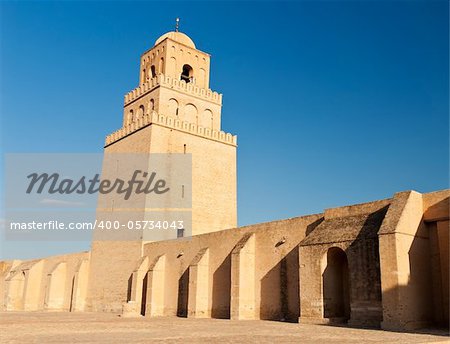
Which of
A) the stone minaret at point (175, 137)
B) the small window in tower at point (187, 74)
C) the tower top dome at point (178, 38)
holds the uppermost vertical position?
the tower top dome at point (178, 38)

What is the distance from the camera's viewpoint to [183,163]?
2706 cm

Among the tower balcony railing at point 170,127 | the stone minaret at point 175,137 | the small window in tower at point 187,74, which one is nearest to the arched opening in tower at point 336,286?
the stone minaret at point 175,137

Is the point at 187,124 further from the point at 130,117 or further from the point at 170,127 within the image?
the point at 130,117

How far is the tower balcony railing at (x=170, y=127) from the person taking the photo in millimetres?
27000

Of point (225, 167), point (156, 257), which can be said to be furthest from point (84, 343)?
point (225, 167)

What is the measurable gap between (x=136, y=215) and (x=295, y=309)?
12.3 metres

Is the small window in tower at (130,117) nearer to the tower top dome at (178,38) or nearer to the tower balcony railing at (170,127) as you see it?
the tower balcony railing at (170,127)

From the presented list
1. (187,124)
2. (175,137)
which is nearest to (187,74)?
(187,124)

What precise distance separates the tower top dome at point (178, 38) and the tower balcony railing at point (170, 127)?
5.70 meters

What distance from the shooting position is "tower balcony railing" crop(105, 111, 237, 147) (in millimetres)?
27000

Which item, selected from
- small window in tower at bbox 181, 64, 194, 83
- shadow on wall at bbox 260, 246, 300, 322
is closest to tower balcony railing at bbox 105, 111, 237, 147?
small window in tower at bbox 181, 64, 194, 83

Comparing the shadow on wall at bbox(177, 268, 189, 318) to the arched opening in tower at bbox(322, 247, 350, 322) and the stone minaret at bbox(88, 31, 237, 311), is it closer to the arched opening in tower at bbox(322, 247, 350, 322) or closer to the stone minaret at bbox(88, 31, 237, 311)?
the stone minaret at bbox(88, 31, 237, 311)

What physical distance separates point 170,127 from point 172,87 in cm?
286

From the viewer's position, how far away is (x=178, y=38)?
1210 inches
